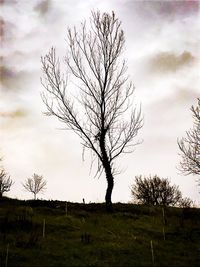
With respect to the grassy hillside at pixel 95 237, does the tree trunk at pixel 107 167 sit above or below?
above

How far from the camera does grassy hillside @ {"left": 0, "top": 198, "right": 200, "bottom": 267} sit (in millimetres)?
10758

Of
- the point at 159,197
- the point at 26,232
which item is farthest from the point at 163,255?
the point at 159,197

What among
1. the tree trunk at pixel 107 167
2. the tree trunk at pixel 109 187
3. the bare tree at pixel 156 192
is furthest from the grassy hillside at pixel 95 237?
the bare tree at pixel 156 192

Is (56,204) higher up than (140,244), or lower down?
higher up

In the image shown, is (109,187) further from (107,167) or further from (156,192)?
(156,192)

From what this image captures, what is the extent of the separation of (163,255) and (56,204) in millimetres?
9536

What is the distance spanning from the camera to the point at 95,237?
13.4 meters

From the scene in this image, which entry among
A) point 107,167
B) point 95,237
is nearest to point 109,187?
point 107,167

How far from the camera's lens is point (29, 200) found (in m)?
20.8

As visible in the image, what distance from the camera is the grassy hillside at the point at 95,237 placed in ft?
35.3

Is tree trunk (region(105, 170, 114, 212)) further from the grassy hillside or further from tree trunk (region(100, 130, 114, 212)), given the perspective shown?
the grassy hillside

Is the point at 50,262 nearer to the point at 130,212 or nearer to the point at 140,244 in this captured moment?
the point at 140,244

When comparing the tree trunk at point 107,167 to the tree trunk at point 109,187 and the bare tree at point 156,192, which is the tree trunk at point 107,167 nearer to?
the tree trunk at point 109,187

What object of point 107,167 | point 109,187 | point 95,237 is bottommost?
point 95,237
